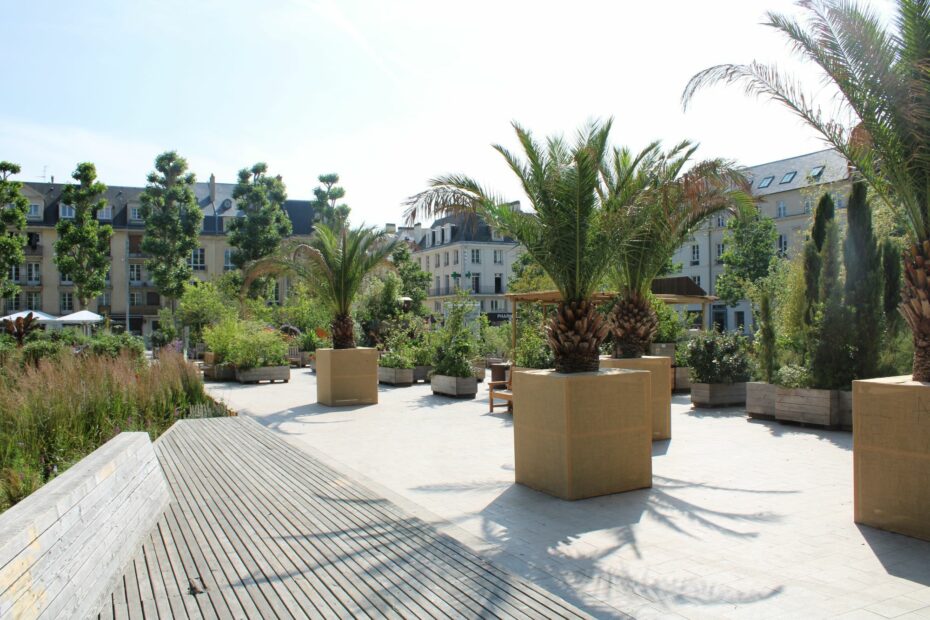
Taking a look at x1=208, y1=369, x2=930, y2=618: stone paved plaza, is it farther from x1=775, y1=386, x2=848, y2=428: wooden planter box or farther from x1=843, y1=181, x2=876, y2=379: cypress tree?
x1=843, y1=181, x2=876, y2=379: cypress tree

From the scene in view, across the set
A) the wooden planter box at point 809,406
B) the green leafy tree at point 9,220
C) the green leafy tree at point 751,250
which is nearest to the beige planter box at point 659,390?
the wooden planter box at point 809,406

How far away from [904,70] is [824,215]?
761cm

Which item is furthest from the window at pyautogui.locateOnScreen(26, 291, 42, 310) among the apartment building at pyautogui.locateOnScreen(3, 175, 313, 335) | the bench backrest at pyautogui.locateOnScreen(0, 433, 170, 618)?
the bench backrest at pyautogui.locateOnScreen(0, 433, 170, 618)

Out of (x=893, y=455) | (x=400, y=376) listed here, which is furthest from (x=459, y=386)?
(x=893, y=455)

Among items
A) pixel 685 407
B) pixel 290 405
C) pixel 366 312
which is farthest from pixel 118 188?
pixel 685 407

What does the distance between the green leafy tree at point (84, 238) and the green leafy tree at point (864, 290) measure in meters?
40.6

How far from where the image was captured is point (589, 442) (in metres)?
6.33

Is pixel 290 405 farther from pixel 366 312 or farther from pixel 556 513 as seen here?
pixel 366 312

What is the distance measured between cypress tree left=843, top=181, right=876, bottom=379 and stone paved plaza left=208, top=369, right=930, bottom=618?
1374 millimetres

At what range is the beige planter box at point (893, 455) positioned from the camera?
5.00 meters

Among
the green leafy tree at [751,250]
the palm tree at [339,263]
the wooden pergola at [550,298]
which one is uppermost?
the green leafy tree at [751,250]

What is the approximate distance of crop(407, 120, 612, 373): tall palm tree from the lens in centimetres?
704

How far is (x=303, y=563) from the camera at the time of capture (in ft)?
14.7

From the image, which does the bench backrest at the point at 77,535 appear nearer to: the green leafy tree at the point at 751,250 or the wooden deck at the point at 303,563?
the wooden deck at the point at 303,563
